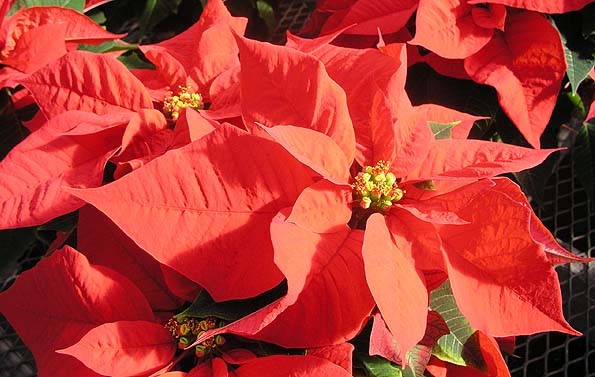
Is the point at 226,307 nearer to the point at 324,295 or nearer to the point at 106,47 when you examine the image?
the point at 324,295

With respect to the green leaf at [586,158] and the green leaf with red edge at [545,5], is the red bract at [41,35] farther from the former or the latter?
the green leaf at [586,158]

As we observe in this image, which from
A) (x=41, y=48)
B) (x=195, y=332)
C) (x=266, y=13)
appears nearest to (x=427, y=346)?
(x=195, y=332)

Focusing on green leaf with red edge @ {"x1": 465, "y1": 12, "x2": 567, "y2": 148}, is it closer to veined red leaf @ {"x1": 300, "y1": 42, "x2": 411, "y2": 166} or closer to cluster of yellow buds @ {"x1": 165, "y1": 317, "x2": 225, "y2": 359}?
veined red leaf @ {"x1": 300, "y1": 42, "x2": 411, "y2": 166}

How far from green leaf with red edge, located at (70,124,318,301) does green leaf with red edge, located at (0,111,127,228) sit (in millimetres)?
104

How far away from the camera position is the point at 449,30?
61 cm

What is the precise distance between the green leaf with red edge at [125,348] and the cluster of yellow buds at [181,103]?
0.56 ft

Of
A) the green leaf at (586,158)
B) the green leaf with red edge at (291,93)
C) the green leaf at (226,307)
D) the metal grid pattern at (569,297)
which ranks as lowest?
the metal grid pattern at (569,297)

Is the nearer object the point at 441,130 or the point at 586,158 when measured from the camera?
the point at 441,130

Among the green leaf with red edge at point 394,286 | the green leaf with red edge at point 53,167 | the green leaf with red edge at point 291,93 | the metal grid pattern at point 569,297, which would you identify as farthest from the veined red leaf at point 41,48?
the metal grid pattern at point 569,297

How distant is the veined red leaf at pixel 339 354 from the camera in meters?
0.40

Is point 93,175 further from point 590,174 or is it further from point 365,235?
point 590,174

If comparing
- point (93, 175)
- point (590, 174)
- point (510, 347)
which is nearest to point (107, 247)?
point (93, 175)

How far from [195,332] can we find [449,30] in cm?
35

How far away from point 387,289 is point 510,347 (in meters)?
0.21
